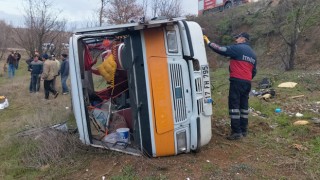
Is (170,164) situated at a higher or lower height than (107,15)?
lower

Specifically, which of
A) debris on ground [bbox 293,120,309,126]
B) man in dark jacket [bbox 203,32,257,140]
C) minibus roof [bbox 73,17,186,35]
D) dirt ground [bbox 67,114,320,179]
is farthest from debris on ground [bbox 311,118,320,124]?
minibus roof [bbox 73,17,186,35]

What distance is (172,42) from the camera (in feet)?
14.9

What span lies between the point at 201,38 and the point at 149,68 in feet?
2.90

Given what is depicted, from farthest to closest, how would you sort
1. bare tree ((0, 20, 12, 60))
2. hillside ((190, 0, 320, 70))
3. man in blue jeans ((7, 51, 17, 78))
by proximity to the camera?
bare tree ((0, 20, 12, 60)) < man in blue jeans ((7, 51, 17, 78)) < hillside ((190, 0, 320, 70))

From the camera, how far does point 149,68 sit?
4.43 metres

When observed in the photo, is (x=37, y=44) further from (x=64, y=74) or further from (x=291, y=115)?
(x=291, y=115)

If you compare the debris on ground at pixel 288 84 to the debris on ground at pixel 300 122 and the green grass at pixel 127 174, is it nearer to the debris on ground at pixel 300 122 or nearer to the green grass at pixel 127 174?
the debris on ground at pixel 300 122

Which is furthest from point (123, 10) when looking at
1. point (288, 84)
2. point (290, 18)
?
point (288, 84)

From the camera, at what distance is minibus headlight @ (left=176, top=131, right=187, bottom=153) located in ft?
15.2

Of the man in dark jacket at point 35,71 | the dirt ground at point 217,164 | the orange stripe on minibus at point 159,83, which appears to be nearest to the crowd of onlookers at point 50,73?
the man in dark jacket at point 35,71

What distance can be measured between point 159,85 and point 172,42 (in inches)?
22.9

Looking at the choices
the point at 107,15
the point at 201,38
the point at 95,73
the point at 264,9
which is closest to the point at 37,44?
the point at 107,15

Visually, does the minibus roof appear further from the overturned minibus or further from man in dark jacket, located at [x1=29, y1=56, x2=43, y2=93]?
man in dark jacket, located at [x1=29, y1=56, x2=43, y2=93]

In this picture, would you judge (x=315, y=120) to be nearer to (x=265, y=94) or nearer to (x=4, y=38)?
(x=265, y=94)
